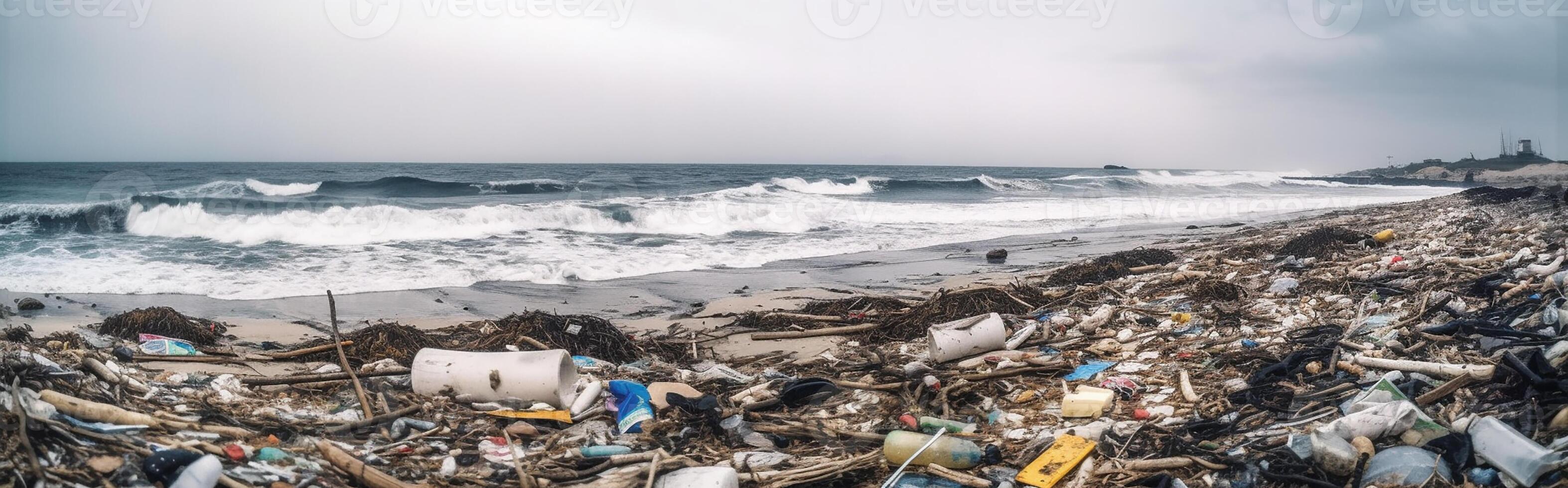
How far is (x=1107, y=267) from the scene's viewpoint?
957cm

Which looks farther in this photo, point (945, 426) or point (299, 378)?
point (299, 378)

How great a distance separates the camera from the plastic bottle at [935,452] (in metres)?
3.36

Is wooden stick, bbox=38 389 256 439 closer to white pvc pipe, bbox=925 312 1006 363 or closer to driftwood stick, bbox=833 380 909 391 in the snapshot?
driftwood stick, bbox=833 380 909 391

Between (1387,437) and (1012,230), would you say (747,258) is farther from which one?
(1387,437)

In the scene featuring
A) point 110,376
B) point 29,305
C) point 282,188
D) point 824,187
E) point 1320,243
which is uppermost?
point 282,188

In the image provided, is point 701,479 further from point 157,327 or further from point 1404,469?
point 157,327

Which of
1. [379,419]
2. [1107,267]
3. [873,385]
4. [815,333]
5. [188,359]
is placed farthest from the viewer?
[1107,267]

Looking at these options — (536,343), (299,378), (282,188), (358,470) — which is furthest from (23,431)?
(282,188)

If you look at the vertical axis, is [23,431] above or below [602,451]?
above

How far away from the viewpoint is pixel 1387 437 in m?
2.91

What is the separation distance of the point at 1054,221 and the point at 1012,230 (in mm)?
3139

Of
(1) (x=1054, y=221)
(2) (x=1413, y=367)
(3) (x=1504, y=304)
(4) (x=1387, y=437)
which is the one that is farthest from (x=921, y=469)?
(1) (x=1054, y=221)

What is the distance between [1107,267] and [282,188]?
29.7 metres

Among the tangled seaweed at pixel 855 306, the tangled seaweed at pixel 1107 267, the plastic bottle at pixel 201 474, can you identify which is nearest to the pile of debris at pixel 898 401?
the plastic bottle at pixel 201 474
